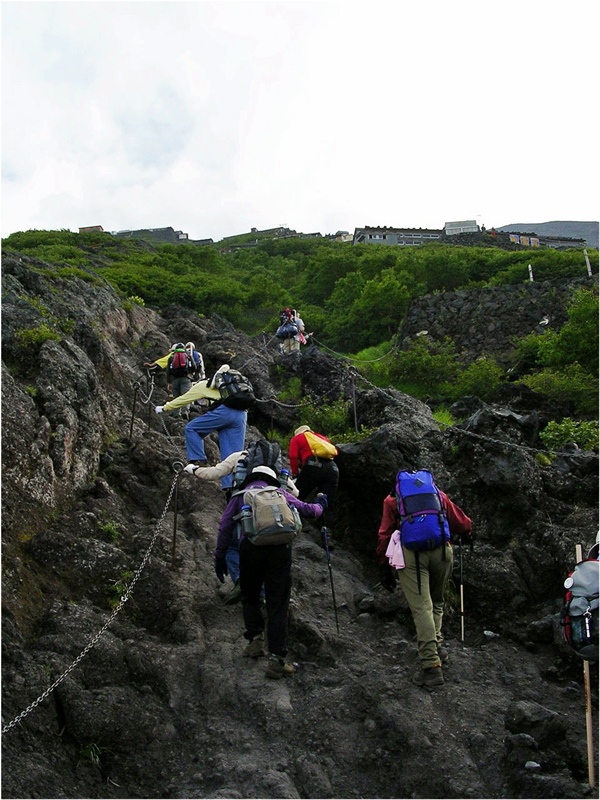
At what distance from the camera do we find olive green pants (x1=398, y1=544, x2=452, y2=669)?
6395mm

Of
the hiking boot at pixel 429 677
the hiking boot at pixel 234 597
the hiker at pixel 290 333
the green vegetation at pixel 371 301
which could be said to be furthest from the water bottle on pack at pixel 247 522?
the hiker at pixel 290 333

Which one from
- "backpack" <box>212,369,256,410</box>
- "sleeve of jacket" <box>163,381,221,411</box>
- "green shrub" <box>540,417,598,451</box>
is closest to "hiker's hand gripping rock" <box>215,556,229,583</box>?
"backpack" <box>212,369,256,410</box>

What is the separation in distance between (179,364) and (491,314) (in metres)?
16.3

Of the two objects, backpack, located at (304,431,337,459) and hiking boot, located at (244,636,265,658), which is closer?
hiking boot, located at (244,636,265,658)

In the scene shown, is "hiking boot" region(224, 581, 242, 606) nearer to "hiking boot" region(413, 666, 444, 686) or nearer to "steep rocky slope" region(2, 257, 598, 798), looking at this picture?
"steep rocky slope" region(2, 257, 598, 798)

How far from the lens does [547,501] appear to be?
29.2 feet

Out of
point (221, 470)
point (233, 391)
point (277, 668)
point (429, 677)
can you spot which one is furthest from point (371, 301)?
point (277, 668)

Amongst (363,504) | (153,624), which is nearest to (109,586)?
(153,624)

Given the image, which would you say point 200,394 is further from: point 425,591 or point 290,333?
point 290,333

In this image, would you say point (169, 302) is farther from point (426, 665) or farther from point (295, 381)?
point (426, 665)

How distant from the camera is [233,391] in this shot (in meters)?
8.77

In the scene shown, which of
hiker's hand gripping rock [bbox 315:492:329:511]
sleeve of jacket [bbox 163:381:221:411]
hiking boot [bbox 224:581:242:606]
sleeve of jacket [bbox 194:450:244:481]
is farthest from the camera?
sleeve of jacket [bbox 163:381:221:411]

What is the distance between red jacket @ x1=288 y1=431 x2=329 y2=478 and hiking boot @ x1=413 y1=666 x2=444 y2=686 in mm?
3109

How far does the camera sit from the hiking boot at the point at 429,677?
630 cm
